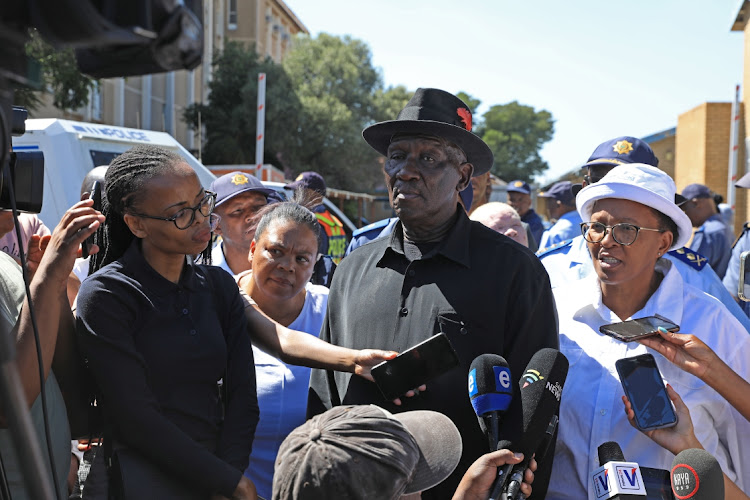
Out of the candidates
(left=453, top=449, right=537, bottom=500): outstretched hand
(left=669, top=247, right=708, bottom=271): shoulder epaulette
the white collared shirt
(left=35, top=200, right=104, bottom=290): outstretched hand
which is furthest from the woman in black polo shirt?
(left=669, top=247, right=708, bottom=271): shoulder epaulette

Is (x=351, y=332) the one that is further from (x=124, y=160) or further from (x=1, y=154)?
(x=1, y=154)

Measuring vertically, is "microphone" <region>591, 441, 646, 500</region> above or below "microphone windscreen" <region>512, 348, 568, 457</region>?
below

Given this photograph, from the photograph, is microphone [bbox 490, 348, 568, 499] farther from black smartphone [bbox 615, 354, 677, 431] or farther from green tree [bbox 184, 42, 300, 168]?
green tree [bbox 184, 42, 300, 168]

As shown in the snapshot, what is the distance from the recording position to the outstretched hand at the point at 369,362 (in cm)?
256

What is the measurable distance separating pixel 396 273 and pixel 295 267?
0.74m

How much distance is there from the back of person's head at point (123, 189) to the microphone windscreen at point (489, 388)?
1.31 m

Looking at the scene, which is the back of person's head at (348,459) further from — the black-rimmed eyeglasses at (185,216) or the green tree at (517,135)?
the green tree at (517,135)

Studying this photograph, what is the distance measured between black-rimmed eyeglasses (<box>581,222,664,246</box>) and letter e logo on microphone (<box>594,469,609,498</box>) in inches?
45.5

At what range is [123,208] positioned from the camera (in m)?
2.74

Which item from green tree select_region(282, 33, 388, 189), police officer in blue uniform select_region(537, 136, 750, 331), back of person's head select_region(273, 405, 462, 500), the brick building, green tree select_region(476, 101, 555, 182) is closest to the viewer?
back of person's head select_region(273, 405, 462, 500)

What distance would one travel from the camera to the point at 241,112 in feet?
98.6

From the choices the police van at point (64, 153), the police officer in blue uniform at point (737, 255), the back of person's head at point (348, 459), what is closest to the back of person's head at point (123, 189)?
the back of person's head at point (348, 459)

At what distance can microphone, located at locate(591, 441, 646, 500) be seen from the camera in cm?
213

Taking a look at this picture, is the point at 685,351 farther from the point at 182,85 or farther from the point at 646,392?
the point at 182,85
